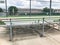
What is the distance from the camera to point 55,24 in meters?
7.07

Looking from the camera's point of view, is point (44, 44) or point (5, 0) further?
point (5, 0)

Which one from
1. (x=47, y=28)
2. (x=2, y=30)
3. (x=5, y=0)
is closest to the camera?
(x=2, y=30)

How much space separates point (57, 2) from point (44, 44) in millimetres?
8297

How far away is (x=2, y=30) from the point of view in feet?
19.8

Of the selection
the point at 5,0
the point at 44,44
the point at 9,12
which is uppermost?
the point at 5,0

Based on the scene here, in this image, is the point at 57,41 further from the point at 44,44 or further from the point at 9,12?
the point at 9,12

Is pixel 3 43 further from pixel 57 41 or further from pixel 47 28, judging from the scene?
pixel 47 28

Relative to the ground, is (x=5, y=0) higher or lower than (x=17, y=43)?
higher

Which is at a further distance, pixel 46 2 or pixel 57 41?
pixel 46 2

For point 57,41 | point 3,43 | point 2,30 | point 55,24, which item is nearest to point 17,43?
point 3,43

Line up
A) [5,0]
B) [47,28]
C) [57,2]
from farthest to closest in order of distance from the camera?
[57,2] → [5,0] → [47,28]

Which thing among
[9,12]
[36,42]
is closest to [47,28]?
[36,42]

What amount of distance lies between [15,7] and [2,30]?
6.78 m

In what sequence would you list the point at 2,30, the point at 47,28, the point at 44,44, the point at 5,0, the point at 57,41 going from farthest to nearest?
1. the point at 5,0
2. the point at 47,28
3. the point at 2,30
4. the point at 57,41
5. the point at 44,44
